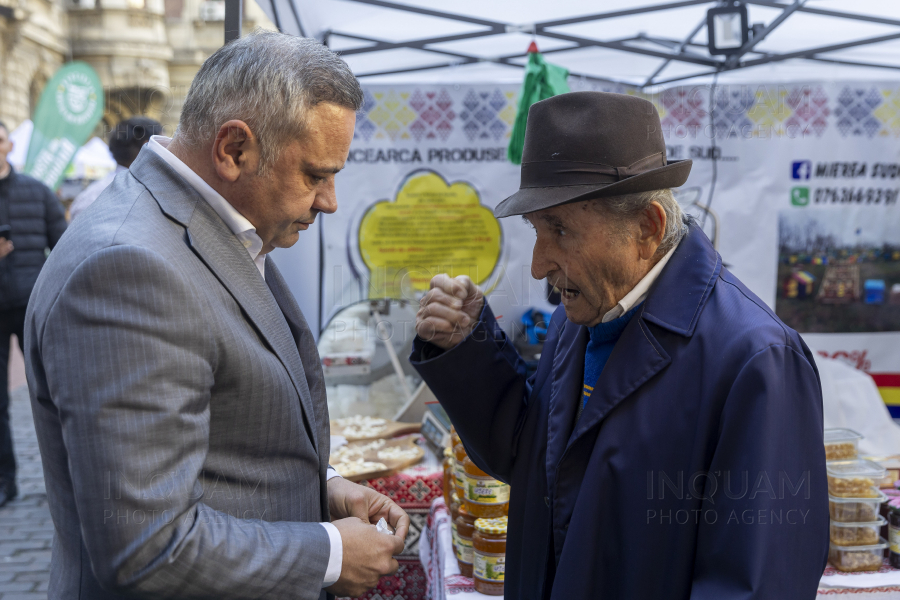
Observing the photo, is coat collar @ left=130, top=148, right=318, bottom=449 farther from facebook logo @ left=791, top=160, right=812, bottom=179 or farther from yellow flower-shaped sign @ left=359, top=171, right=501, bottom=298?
facebook logo @ left=791, top=160, right=812, bottom=179

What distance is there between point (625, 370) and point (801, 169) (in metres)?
3.59

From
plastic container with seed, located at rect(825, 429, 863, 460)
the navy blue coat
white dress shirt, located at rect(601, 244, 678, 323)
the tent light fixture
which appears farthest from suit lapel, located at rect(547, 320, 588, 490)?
the tent light fixture

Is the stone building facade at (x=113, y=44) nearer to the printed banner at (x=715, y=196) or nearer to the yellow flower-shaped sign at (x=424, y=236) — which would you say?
the printed banner at (x=715, y=196)

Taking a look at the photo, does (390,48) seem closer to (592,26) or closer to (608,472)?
(592,26)

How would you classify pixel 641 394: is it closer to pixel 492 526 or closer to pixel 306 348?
pixel 306 348

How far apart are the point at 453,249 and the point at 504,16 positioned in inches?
66.5

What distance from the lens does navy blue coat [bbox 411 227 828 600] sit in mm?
1238

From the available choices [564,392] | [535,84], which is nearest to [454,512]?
[564,392]

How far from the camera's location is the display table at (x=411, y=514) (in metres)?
3.05

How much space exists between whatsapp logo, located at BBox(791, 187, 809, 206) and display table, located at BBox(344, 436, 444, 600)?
3.02 meters

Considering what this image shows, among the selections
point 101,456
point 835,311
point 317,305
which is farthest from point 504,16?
point 101,456

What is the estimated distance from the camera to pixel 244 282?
4.42ft

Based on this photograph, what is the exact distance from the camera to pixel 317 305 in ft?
14.3

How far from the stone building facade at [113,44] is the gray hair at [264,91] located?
61.7 ft
